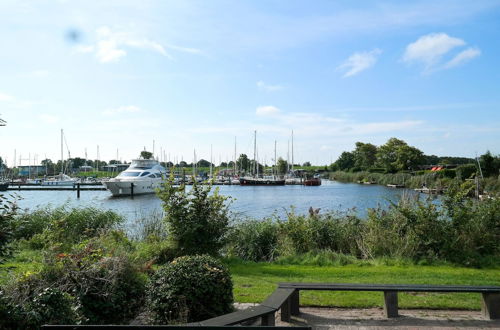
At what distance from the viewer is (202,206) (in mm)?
9195

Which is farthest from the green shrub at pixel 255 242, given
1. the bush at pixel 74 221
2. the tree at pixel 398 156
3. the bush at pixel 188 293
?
the tree at pixel 398 156

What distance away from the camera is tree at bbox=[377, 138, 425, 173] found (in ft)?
289

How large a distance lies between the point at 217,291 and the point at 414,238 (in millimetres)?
5956

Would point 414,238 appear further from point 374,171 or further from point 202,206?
point 374,171

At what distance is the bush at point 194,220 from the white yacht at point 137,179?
44077 millimetres

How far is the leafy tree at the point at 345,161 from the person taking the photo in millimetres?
122200

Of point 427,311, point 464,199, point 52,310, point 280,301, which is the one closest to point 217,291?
point 280,301

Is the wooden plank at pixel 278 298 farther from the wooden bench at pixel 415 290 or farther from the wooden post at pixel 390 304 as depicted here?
the wooden post at pixel 390 304

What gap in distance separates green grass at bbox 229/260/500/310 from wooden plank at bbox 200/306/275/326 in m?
1.59

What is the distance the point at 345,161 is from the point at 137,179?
82.4 metres

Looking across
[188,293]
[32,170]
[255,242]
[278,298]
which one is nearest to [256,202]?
[255,242]

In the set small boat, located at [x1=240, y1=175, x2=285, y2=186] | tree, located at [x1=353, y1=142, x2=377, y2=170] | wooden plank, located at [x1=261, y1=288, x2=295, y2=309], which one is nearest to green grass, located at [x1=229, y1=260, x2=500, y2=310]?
wooden plank, located at [x1=261, y1=288, x2=295, y2=309]

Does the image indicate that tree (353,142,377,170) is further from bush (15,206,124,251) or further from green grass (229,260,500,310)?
green grass (229,260,500,310)

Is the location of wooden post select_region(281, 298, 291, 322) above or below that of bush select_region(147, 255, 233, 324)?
below
